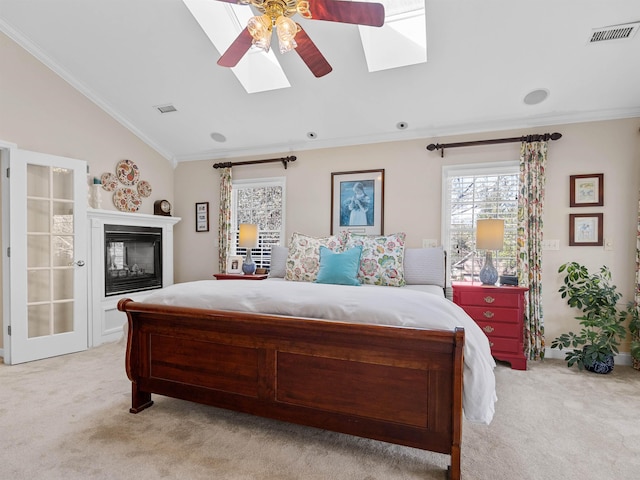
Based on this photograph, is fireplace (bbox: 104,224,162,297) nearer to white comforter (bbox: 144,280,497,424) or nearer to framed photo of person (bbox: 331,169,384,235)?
white comforter (bbox: 144,280,497,424)

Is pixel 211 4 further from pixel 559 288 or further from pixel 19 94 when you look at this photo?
pixel 559 288

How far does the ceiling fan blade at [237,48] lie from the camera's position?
235cm

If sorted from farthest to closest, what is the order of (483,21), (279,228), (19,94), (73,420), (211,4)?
(279,228) → (19,94) → (211,4) → (483,21) → (73,420)

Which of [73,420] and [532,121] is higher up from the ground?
[532,121]

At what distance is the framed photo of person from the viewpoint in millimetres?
4301

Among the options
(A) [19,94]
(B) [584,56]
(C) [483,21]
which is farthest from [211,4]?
(B) [584,56]

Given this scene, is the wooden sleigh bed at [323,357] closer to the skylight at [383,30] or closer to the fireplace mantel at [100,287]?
the fireplace mantel at [100,287]

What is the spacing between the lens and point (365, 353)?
1814 mm

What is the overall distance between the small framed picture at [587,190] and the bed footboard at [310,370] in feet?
9.69

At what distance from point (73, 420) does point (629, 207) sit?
5010 mm

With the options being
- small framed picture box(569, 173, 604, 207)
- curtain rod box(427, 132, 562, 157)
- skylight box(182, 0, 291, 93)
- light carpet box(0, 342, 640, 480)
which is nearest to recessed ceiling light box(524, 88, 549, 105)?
curtain rod box(427, 132, 562, 157)

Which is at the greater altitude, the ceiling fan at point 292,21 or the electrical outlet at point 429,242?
the ceiling fan at point 292,21

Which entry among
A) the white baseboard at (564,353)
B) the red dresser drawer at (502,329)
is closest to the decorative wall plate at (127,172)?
the red dresser drawer at (502,329)

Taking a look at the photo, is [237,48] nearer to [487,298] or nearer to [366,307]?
[366,307]
